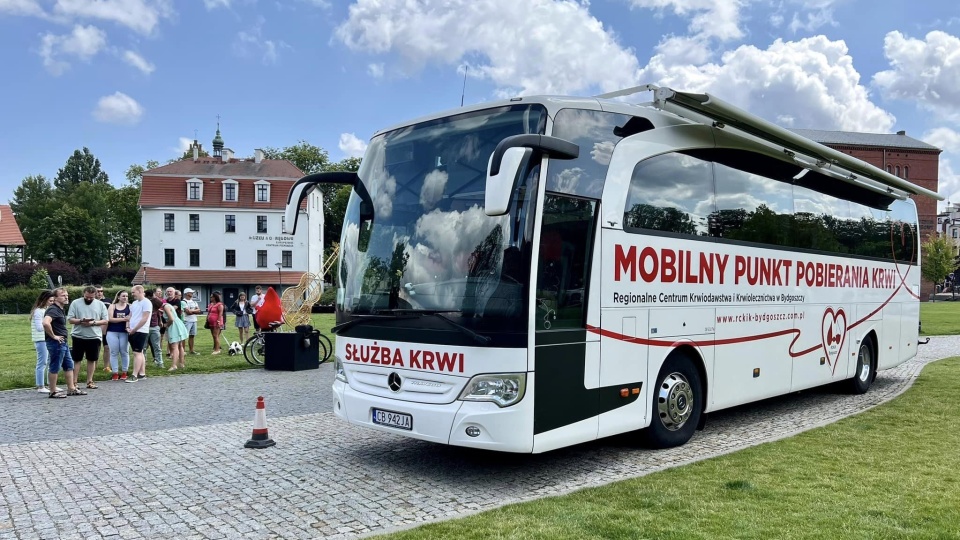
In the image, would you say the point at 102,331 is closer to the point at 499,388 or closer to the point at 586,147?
the point at 499,388

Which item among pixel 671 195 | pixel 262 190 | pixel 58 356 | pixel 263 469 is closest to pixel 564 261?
pixel 671 195

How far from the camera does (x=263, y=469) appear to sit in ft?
23.2

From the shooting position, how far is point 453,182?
6.59 m

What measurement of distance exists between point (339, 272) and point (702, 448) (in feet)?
14.7

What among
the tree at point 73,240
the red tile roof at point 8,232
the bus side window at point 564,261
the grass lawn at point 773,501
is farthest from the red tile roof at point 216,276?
the grass lawn at point 773,501

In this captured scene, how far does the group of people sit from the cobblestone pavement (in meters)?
1.09

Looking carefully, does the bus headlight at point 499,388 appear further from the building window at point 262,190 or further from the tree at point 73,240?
the tree at point 73,240

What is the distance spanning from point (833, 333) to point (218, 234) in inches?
2273

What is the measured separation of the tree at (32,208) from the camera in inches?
3295

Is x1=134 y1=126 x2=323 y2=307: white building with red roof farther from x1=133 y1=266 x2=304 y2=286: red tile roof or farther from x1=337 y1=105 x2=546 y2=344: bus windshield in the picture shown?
x1=337 y1=105 x2=546 y2=344: bus windshield

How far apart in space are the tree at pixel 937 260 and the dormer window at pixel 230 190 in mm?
75350

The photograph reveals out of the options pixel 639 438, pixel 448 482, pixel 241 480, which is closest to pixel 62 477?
A: pixel 241 480

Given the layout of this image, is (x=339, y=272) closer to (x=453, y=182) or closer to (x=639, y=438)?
(x=453, y=182)

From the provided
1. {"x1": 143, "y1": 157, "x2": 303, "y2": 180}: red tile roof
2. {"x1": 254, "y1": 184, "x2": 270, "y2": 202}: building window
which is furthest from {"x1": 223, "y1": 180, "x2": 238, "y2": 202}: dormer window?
{"x1": 254, "y1": 184, "x2": 270, "y2": 202}: building window
